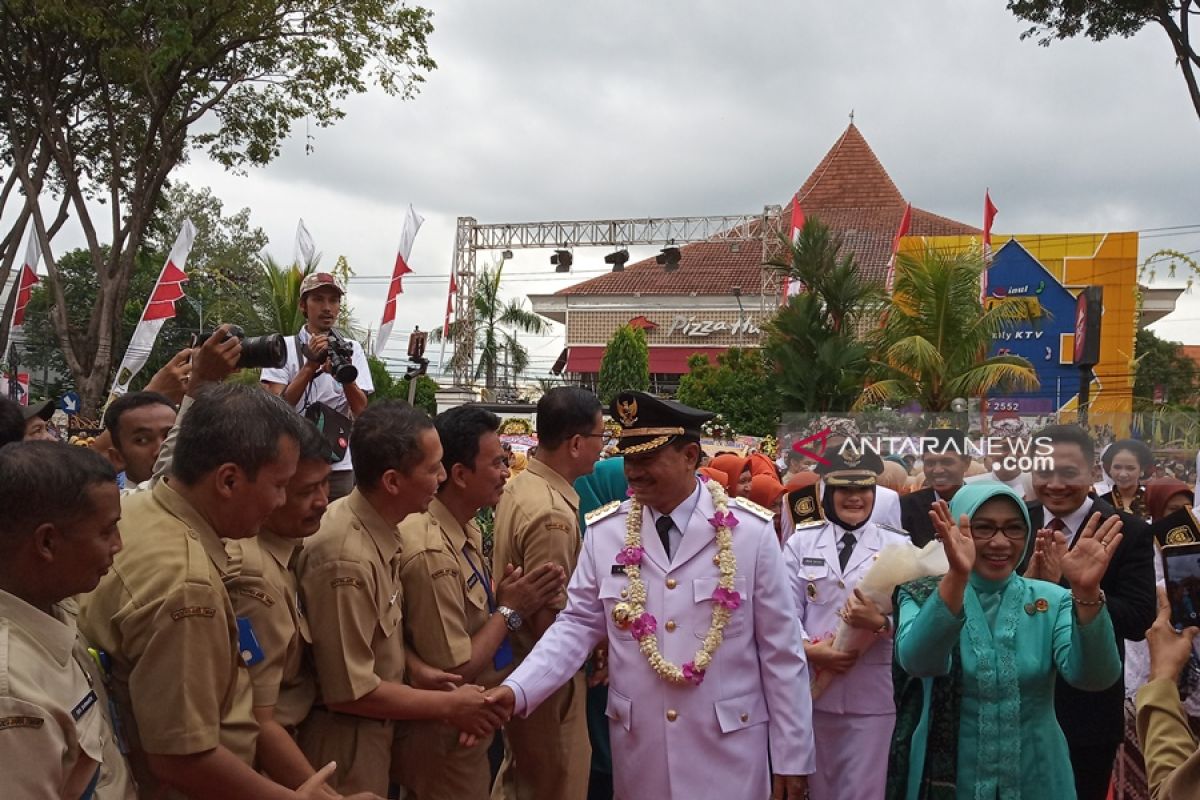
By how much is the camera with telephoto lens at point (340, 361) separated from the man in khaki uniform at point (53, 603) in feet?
8.51

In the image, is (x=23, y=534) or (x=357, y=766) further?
(x=357, y=766)

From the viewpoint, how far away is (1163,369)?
163ft

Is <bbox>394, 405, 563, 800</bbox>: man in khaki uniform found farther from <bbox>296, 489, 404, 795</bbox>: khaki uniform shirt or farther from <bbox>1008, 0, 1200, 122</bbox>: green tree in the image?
<bbox>1008, 0, 1200, 122</bbox>: green tree

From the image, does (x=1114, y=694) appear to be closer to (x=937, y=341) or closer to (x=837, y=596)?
(x=837, y=596)

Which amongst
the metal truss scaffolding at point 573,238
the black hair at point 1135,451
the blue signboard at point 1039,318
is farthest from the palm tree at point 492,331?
the black hair at point 1135,451

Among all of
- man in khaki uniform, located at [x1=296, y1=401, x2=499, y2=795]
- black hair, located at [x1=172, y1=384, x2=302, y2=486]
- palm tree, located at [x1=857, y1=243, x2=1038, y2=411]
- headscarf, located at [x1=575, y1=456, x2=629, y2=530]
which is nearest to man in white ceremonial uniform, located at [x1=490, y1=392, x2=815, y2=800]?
man in khaki uniform, located at [x1=296, y1=401, x2=499, y2=795]

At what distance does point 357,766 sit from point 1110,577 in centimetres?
307

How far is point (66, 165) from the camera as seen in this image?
1448 cm

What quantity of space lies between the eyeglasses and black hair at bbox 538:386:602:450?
1.74m

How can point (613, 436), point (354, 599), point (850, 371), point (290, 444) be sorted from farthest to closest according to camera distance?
point (850, 371), point (613, 436), point (354, 599), point (290, 444)

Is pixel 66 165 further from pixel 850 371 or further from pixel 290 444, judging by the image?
pixel 290 444

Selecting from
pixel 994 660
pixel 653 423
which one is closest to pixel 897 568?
pixel 994 660

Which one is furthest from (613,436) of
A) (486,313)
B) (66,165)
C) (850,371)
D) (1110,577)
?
(486,313)

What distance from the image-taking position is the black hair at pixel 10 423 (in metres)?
3.80
